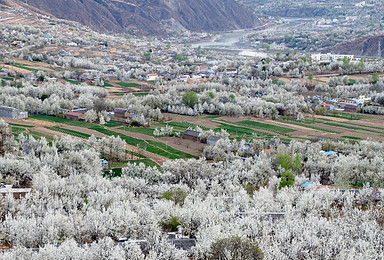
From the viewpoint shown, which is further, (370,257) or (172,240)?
(172,240)

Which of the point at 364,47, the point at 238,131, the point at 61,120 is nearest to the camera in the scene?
the point at 238,131

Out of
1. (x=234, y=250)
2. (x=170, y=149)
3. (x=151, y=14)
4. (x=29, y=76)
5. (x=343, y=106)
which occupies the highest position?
(x=151, y=14)

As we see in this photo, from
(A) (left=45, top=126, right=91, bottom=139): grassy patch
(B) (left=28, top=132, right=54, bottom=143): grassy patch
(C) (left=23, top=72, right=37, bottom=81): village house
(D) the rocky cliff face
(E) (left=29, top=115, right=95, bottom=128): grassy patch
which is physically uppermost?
(D) the rocky cliff face

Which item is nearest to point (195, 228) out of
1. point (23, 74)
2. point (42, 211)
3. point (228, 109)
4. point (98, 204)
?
point (98, 204)

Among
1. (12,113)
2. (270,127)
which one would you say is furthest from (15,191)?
(270,127)

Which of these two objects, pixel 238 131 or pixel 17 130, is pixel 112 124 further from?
pixel 238 131

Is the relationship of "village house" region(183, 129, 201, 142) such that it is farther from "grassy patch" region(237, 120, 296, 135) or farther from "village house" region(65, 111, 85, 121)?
"village house" region(65, 111, 85, 121)

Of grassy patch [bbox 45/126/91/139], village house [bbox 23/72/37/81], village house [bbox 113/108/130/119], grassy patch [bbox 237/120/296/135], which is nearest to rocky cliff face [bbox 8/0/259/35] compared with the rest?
village house [bbox 23/72/37/81]

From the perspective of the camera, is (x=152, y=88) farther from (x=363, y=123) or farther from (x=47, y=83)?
(x=363, y=123)
